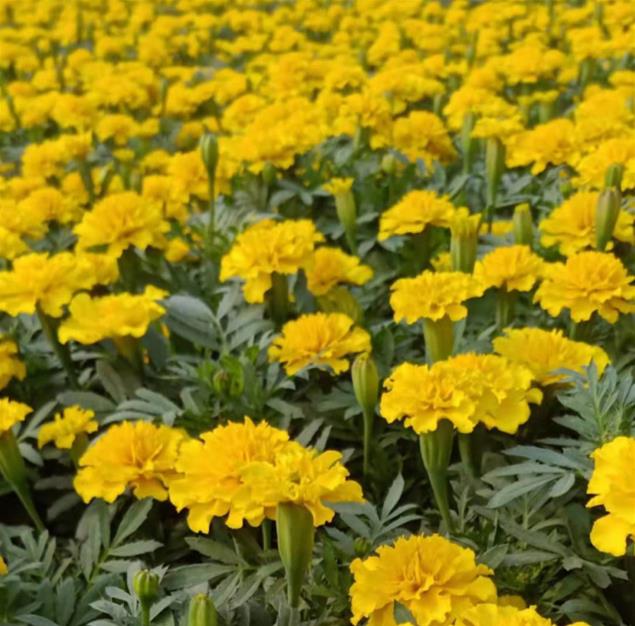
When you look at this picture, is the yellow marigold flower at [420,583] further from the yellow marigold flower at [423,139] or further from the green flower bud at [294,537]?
the yellow marigold flower at [423,139]

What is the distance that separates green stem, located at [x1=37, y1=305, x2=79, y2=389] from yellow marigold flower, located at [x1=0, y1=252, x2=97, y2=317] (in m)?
0.02

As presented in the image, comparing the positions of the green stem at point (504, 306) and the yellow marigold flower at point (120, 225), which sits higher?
the yellow marigold flower at point (120, 225)

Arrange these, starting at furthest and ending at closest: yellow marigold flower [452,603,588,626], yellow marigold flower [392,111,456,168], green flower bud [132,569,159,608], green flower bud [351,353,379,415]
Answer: yellow marigold flower [392,111,456,168] → green flower bud [351,353,379,415] → green flower bud [132,569,159,608] → yellow marigold flower [452,603,588,626]

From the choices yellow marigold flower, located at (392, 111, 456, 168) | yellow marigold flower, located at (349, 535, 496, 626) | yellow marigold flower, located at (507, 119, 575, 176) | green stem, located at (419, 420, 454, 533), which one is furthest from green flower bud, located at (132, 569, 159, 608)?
yellow marigold flower, located at (392, 111, 456, 168)

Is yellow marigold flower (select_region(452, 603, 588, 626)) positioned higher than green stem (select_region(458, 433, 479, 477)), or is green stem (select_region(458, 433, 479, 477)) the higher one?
yellow marigold flower (select_region(452, 603, 588, 626))

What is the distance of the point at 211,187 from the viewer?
4.66ft

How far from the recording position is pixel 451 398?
2.55 ft

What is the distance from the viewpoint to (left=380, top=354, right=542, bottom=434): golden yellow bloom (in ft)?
2.55

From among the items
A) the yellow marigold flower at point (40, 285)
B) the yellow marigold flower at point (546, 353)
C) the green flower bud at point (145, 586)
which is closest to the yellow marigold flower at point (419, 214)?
the yellow marigold flower at point (546, 353)

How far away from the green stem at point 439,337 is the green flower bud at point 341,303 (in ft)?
0.68

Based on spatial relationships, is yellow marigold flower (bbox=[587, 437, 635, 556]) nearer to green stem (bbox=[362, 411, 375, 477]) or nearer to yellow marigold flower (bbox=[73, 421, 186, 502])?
green stem (bbox=[362, 411, 375, 477])

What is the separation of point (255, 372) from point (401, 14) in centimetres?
250

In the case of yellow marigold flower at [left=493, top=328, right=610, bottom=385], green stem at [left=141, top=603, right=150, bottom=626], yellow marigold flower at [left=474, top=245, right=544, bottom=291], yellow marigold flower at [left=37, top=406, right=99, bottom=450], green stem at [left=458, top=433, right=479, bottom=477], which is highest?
yellow marigold flower at [left=474, top=245, right=544, bottom=291]

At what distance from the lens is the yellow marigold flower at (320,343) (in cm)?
104
